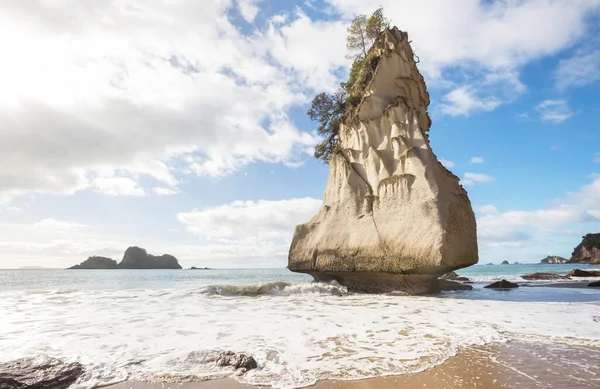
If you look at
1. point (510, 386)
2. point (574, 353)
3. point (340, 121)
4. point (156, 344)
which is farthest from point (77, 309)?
point (340, 121)

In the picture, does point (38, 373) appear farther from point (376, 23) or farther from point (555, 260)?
point (555, 260)

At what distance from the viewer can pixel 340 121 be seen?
17.8 m

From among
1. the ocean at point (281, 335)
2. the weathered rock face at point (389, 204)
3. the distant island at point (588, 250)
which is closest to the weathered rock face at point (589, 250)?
the distant island at point (588, 250)

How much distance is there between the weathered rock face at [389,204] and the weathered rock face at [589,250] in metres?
69.8

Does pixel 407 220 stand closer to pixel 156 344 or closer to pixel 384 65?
pixel 384 65

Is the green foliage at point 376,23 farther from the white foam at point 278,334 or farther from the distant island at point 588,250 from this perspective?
the distant island at point 588,250

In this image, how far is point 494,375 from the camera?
370cm

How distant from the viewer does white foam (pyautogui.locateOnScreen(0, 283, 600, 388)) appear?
13.5 feet

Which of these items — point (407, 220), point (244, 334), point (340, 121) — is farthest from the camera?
point (340, 121)

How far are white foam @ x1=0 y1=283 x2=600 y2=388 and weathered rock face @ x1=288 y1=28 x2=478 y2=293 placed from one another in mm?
2510

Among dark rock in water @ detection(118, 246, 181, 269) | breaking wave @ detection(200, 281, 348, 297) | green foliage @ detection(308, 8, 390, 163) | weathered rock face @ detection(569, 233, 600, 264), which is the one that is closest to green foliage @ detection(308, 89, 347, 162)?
green foliage @ detection(308, 8, 390, 163)

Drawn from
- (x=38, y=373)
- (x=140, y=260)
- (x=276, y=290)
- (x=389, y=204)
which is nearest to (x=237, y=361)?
(x=38, y=373)

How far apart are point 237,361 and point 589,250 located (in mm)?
84421

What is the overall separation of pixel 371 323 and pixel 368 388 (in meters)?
3.35
